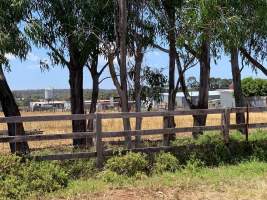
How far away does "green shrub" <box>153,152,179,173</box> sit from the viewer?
12.1 metres

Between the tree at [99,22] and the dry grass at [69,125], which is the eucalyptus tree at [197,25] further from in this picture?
the dry grass at [69,125]

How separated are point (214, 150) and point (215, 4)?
3666 mm

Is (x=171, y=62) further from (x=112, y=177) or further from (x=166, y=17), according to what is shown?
(x=112, y=177)

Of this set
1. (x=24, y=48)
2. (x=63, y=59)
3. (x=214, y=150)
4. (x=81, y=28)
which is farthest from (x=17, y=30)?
(x=214, y=150)

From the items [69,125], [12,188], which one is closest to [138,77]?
[12,188]

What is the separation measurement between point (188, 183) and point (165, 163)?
1.64 metres

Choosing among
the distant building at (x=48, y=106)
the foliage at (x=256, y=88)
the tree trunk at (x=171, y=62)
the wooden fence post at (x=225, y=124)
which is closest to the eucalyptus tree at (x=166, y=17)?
the tree trunk at (x=171, y=62)

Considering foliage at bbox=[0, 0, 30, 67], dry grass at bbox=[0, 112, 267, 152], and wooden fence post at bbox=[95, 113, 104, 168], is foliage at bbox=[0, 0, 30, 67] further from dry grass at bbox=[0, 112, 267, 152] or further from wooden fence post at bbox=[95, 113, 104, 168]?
dry grass at bbox=[0, 112, 267, 152]

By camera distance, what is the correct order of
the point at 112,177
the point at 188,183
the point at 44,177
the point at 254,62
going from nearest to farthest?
1. the point at 44,177
2. the point at 188,183
3. the point at 112,177
4. the point at 254,62

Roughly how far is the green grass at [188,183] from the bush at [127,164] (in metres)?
0.27

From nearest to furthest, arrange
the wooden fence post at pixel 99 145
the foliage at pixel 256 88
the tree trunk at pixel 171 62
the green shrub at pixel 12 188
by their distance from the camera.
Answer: the green shrub at pixel 12 188 → the wooden fence post at pixel 99 145 → the tree trunk at pixel 171 62 → the foliage at pixel 256 88

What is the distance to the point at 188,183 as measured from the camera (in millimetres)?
10656

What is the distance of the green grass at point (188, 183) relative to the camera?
396 inches

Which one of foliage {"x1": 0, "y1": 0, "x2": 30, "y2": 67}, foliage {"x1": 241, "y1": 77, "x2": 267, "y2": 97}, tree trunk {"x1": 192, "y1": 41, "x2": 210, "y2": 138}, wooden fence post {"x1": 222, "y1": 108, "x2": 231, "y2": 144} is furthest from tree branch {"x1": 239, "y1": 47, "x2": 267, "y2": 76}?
foliage {"x1": 241, "y1": 77, "x2": 267, "y2": 97}
